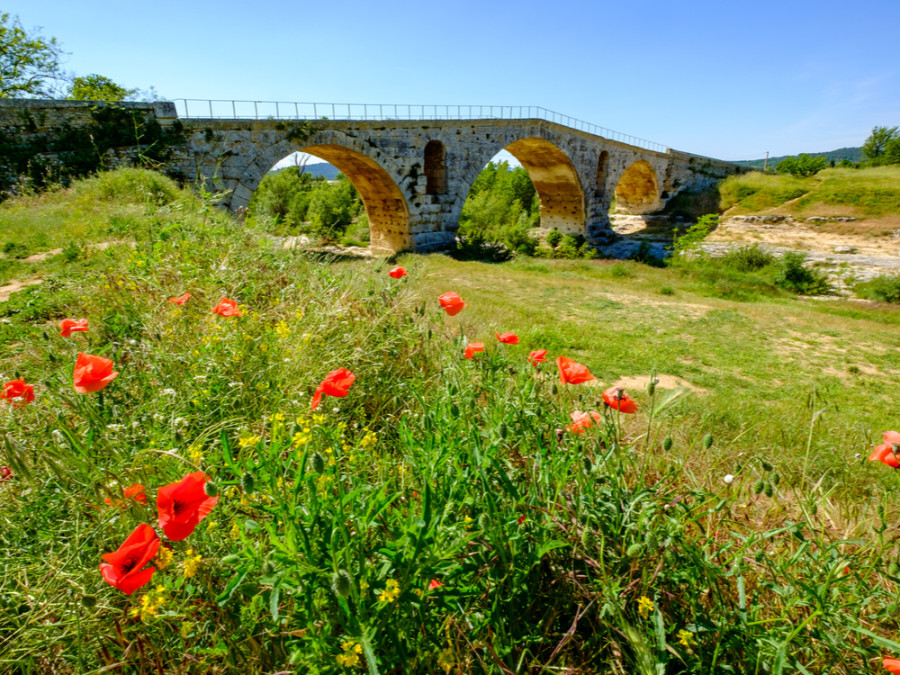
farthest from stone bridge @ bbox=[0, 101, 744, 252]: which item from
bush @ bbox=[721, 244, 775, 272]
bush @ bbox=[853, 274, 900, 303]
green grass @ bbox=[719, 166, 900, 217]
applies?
bush @ bbox=[853, 274, 900, 303]

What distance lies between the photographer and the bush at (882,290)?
14.9m

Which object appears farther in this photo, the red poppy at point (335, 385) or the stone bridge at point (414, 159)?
the stone bridge at point (414, 159)

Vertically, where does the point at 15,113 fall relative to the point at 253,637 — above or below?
above

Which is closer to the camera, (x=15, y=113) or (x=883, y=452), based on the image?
(x=883, y=452)

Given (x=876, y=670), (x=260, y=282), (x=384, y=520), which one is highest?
(x=260, y=282)

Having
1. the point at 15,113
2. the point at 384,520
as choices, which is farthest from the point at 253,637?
the point at 15,113

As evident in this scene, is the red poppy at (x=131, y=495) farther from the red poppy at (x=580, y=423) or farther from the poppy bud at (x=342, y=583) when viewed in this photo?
the red poppy at (x=580, y=423)

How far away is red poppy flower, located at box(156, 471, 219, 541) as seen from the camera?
3.32 feet

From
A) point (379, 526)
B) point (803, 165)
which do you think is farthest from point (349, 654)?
point (803, 165)

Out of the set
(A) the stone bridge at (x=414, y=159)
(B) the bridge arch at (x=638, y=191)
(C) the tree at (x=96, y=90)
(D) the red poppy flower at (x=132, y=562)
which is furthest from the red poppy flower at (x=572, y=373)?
(B) the bridge arch at (x=638, y=191)

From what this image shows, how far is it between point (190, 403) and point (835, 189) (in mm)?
35473

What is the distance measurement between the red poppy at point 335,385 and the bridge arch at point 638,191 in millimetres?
37470

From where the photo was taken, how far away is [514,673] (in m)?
1.17

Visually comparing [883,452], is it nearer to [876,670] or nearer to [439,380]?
[876,670]
